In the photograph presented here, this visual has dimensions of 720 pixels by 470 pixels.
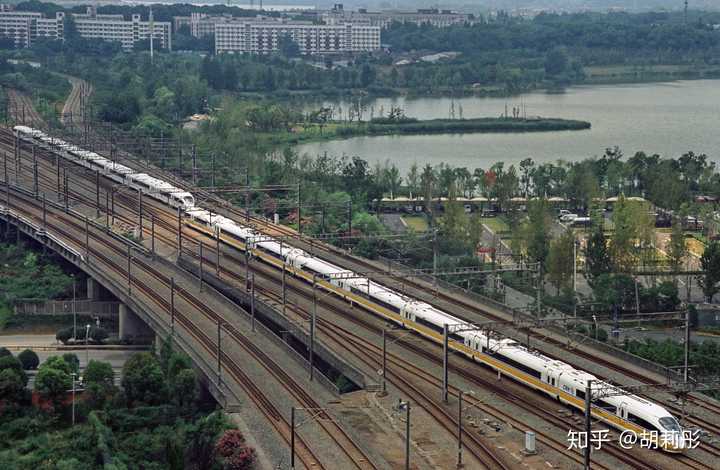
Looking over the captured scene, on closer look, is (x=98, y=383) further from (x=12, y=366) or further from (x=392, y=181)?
(x=392, y=181)

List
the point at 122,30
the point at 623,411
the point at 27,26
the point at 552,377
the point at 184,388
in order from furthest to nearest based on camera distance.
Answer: the point at 122,30 < the point at 27,26 < the point at 184,388 < the point at 552,377 < the point at 623,411

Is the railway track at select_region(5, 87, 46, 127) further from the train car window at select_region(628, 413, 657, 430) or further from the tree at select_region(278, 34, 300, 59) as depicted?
the train car window at select_region(628, 413, 657, 430)

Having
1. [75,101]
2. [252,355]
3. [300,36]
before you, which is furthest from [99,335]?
[300,36]

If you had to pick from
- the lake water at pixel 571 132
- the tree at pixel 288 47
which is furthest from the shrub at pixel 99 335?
the tree at pixel 288 47

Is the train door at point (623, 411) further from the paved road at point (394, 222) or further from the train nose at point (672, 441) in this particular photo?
the paved road at point (394, 222)

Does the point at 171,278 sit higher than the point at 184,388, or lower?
higher

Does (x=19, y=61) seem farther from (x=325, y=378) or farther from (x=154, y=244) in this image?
(x=325, y=378)

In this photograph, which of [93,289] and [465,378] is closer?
[465,378]
